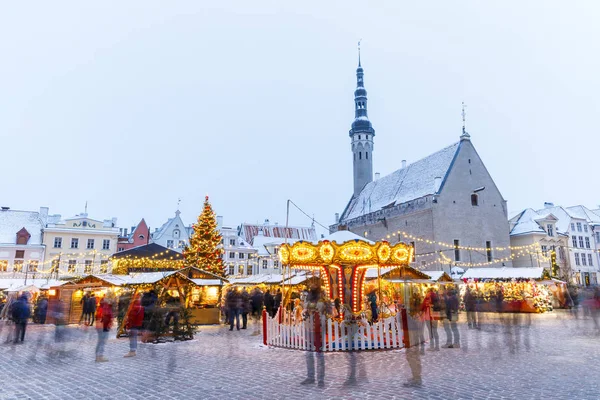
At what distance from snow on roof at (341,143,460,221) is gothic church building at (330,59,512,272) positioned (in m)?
0.13

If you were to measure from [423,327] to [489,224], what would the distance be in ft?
107

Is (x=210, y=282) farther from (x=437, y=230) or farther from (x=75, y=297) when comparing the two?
(x=437, y=230)

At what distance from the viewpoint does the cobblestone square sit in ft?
24.8

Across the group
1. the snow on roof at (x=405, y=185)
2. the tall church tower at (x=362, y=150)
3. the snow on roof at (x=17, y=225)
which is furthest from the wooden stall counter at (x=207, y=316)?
the tall church tower at (x=362, y=150)

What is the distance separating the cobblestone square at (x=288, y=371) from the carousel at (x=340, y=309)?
0.62m

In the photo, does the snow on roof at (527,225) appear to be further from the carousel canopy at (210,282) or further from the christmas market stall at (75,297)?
the christmas market stall at (75,297)

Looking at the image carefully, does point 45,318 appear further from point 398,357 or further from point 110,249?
point 110,249

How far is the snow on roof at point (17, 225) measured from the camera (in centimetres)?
4400

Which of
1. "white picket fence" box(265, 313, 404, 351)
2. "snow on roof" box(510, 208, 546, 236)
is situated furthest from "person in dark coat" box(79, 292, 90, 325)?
"snow on roof" box(510, 208, 546, 236)

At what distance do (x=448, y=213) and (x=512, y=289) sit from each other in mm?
12633

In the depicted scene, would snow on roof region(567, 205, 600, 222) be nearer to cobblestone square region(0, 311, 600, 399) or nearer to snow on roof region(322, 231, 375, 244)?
snow on roof region(322, 231, 375, 244)

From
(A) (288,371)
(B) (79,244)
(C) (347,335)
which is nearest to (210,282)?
(C) (347,335)

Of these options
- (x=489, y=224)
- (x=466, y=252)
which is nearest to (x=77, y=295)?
(x=466, y=252)

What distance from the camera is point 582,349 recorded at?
11.8 meters
